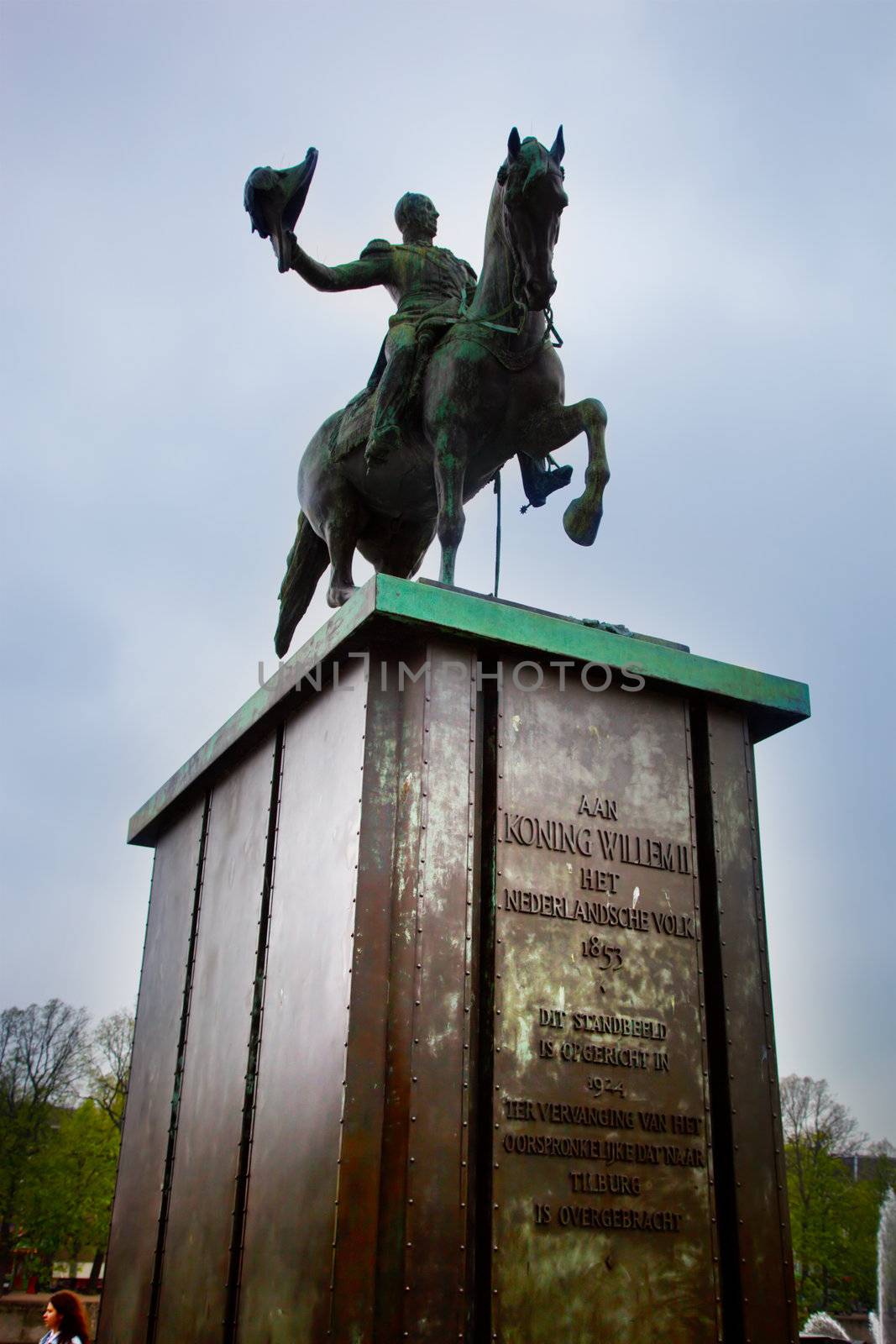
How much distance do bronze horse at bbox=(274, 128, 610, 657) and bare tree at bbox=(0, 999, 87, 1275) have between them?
38.2 m

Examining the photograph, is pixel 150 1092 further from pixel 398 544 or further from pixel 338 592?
pixel 398 544

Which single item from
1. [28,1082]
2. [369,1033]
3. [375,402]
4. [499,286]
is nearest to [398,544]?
[375,402]

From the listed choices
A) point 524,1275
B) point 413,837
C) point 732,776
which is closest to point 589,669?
point 732,776

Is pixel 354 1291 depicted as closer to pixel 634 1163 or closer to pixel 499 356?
pixel 634 1163

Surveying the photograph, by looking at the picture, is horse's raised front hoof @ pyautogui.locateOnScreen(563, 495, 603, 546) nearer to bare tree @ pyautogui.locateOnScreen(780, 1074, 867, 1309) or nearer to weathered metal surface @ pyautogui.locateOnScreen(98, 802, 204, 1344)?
weathered metal surface @ pyautogui.locateOnScreen(98, 802, 204, 1344)

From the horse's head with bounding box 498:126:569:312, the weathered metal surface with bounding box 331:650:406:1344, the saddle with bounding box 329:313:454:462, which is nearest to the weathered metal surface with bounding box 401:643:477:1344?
the weathered metal surface with bounding box 331:650:406:1344

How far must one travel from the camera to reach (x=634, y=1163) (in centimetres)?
588

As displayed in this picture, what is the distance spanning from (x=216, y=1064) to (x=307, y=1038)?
153 cm

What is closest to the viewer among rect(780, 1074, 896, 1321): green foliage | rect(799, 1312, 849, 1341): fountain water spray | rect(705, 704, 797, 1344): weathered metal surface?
rect(705, 704, 797, 1344): weathered metal surface

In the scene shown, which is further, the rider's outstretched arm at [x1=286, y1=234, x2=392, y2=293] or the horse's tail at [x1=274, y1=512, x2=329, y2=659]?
the horse's tail at [x1=274, y1=512, x2=329, y2=659]

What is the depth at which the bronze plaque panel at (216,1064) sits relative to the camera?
6691 mm

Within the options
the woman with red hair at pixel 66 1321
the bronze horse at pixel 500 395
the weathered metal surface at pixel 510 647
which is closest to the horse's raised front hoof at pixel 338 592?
the bronze horse at pixel 500 395

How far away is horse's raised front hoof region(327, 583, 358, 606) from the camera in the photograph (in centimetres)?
911

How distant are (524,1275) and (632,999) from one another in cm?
142
